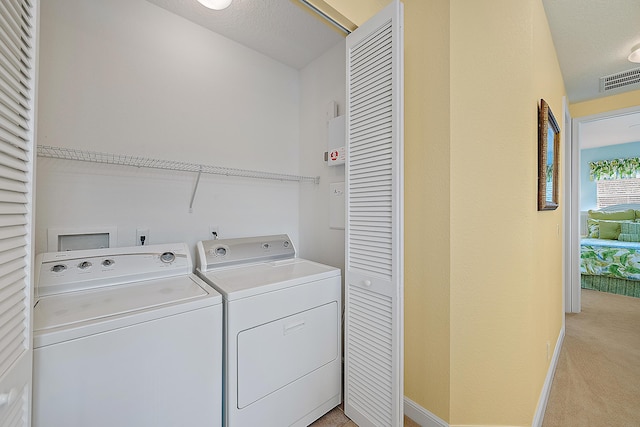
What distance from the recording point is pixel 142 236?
5.63ft

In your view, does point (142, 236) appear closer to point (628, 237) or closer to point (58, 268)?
point (58, 268)

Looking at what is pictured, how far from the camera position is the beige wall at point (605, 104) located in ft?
9.26

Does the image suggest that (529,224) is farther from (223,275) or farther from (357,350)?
(223,275)

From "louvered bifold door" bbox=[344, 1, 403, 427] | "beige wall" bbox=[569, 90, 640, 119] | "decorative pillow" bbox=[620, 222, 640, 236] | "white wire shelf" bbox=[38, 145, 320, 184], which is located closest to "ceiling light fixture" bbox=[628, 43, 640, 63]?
"beige wall" bbox=[569, 90, 640, 119]

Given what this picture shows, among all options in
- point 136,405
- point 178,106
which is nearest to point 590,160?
point 178,106

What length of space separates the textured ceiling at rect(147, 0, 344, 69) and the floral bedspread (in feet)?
17.2

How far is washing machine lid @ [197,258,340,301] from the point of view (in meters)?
1.34

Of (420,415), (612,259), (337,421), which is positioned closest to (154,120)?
(337,421)

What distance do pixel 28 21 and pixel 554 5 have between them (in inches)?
106

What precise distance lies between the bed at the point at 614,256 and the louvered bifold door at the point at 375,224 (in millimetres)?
4905

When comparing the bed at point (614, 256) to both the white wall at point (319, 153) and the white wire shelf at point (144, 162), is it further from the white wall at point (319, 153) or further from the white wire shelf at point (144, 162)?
the white wire shelf at point (144, 162)

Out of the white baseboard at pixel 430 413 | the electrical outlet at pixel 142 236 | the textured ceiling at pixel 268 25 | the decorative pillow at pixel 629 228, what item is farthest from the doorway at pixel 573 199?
the electrical outlet at pixel 142 236

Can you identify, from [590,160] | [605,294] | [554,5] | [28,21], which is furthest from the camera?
[590,160]

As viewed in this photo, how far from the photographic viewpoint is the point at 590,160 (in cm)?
566
